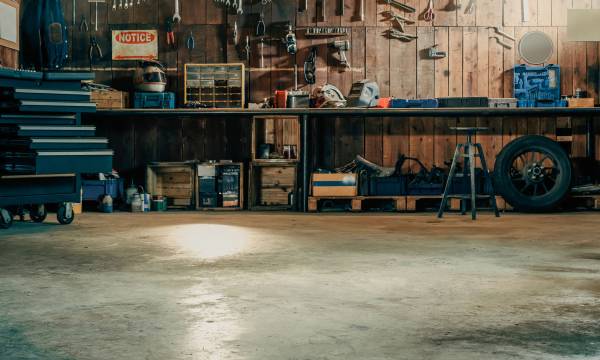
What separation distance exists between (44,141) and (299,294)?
11.8 ft

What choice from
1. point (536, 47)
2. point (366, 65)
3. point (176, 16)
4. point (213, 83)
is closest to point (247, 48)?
point (213, 83)

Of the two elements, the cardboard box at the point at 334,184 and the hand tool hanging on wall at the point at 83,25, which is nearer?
the cardboard box at the point at 334,184

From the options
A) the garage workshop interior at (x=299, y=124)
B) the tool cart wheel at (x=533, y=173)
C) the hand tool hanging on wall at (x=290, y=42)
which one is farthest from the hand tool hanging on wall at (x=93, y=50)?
the tool cart wheel at (x=533, y=173)

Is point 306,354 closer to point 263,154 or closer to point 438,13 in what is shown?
point 263,154

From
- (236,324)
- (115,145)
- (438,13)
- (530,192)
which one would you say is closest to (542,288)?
(236,324)

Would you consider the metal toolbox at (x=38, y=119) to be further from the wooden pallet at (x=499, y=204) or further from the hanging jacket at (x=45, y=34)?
the wooden pallet at (x=499, y=204)

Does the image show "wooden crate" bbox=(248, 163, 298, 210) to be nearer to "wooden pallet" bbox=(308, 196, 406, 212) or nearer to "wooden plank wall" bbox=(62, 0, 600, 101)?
"wooden pallet" bbox=(308, 196, 406, 212)

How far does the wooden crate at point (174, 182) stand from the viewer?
8.30 metres

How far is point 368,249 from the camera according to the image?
4.76 m

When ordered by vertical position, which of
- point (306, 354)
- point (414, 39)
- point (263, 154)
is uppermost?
point (414, 39)

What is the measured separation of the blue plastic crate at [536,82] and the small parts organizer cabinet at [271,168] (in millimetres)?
2418

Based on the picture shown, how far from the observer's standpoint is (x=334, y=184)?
7961 mm

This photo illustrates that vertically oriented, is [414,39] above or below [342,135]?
above

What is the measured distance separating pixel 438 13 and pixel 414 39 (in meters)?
0.39
